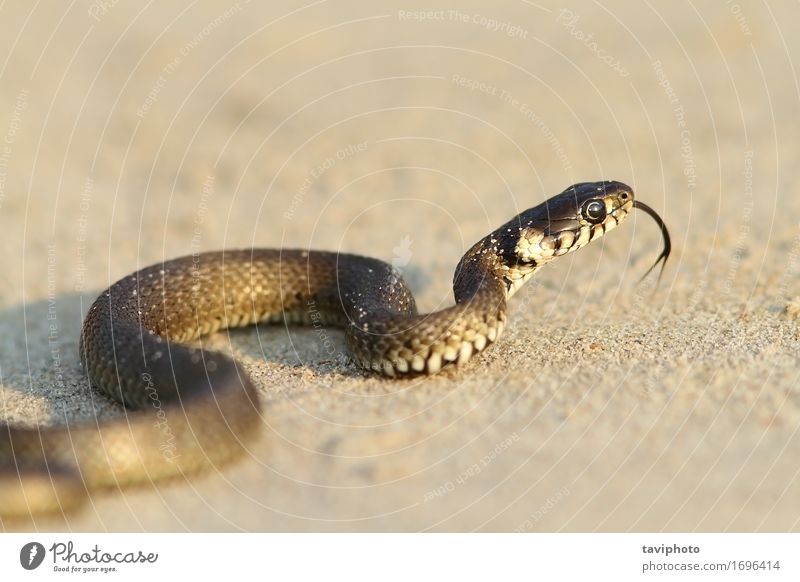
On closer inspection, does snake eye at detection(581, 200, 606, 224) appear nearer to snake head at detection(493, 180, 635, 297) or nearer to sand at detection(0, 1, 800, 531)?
snake head at detection(493, 180, 635, 297)

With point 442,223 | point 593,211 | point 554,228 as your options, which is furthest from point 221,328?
point 593,211

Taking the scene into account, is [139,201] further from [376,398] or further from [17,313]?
[376,398]

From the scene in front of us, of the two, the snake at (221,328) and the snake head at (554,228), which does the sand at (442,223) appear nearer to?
the snake at (221,328)

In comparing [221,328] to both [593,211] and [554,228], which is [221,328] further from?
[593,211]

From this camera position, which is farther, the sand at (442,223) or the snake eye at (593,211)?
the snake eye at (593,211)

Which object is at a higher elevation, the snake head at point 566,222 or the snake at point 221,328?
the snake head at point 566,222

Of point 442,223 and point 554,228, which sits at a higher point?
point 442,223

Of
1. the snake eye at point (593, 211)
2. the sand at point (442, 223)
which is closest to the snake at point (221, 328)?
the snake eye at point (593, 211)

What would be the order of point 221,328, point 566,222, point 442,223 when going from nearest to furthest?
point 566,222 → point 221,328 → point 442,223
